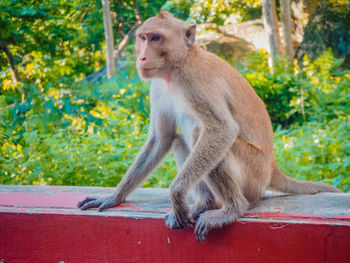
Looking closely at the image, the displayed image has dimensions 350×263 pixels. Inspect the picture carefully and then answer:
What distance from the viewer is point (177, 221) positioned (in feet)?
6.55

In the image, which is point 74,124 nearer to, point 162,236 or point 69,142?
point 69,142

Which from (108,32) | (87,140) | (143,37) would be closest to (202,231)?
(143,37)

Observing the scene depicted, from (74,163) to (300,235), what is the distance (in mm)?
3116

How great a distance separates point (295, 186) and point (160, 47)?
134 cm

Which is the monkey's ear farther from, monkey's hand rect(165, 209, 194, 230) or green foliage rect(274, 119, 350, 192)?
green foliage rect(274, 119, 350, 192)

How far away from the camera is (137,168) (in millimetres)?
2797

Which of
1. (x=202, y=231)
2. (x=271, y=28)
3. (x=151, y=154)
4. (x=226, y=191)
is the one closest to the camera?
(x=202, y=231)

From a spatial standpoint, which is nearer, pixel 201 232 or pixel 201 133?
pixel 201 232

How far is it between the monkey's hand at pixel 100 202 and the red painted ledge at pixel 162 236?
0.10 metres

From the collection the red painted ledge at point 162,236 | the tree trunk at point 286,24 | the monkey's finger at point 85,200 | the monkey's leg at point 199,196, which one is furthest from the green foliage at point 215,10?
the red painted ledge at point 162,236

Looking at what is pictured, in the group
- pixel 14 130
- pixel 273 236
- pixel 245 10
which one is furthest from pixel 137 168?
pixel 245 10

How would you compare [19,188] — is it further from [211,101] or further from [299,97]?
[299,97]

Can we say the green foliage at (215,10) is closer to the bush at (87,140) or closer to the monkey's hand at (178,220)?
the bush at (87,140)

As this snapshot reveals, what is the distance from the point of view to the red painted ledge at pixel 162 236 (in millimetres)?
1787
